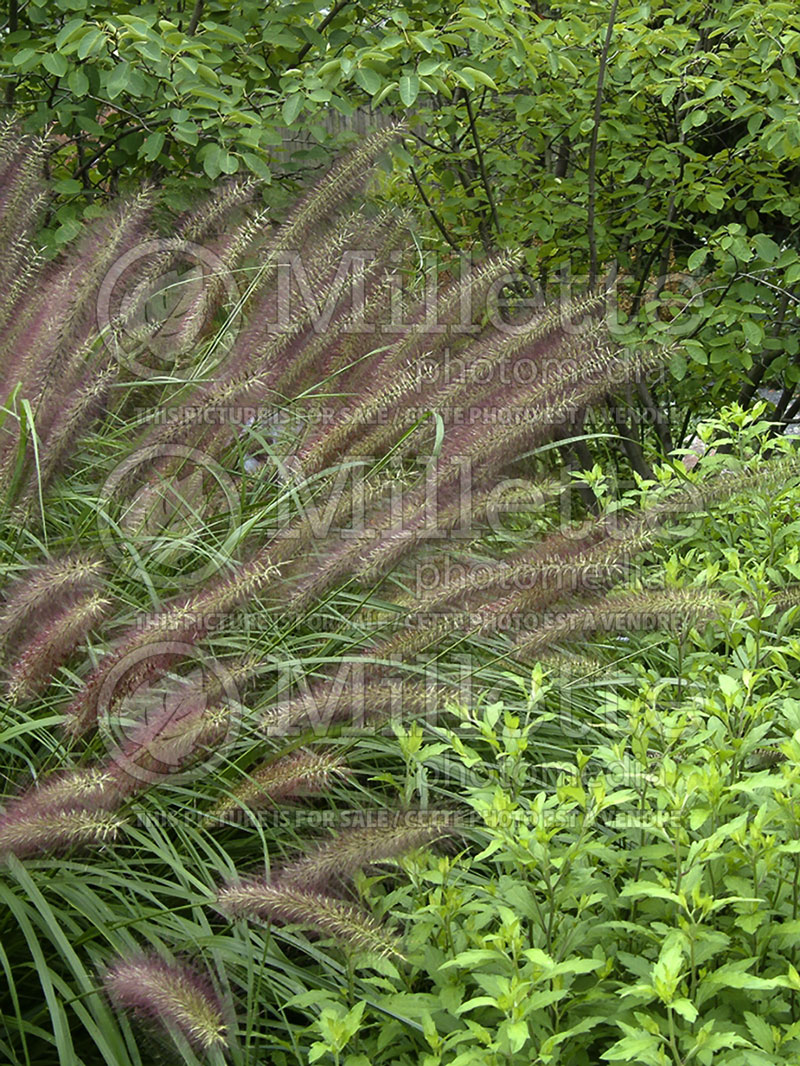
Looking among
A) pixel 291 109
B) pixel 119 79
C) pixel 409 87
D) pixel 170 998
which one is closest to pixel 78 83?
pixel 119 79

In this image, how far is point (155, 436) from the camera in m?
1.81

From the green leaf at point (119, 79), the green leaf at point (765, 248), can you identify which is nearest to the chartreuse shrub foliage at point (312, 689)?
the green leaf at point (119, 79)

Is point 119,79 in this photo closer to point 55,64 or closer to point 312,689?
point 55,64

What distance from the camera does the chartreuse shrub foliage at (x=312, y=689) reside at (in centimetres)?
138

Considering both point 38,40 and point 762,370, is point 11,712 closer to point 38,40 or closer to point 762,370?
point 38,40

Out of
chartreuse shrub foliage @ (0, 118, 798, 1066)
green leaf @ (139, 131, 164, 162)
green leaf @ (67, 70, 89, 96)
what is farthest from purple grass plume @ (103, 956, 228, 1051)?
green leaf @ (67, 70, 89, 96)

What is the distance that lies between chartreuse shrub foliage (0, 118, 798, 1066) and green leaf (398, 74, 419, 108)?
3.24 feet

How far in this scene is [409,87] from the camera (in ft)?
10.5


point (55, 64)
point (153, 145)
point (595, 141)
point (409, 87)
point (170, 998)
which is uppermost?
point (55, 64)

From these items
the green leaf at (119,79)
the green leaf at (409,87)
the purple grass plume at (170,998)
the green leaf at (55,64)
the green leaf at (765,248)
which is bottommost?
the green leaf at (765,248)

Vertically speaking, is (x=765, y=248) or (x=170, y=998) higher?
(x=170, y=998)

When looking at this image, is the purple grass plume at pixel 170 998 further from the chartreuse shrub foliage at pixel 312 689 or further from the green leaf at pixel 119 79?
the green leaf at pixel 119 79

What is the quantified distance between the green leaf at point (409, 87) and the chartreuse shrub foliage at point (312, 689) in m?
0.99

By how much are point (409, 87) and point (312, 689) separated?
81.3 inches
